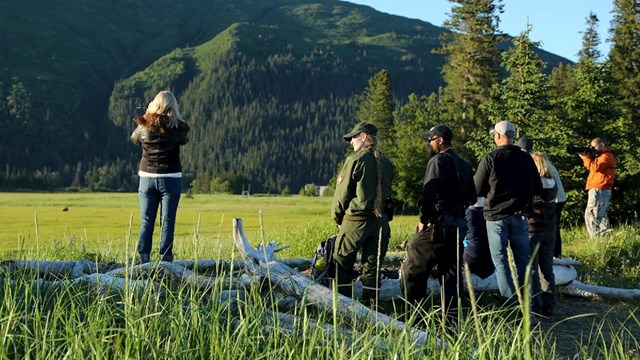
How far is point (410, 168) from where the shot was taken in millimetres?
50625

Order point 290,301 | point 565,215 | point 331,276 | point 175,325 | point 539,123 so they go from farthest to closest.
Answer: point 539,123 < point 565,215 < point 331,276 < point 290,301 < point 175,325

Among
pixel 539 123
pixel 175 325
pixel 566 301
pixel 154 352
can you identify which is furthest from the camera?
pixel 539 123

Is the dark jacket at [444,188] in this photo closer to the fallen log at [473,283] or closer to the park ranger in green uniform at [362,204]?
the park ranger in green uniform at [362,204]

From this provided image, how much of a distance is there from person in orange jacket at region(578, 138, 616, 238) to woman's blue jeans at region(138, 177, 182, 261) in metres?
9.22

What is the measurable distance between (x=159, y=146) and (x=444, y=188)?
3426 mm

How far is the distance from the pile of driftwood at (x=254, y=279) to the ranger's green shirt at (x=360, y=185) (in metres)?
0.84

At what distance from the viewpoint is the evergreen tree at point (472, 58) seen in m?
49.1

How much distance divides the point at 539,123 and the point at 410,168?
26102 mm

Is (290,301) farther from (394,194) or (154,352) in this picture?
(394,194)

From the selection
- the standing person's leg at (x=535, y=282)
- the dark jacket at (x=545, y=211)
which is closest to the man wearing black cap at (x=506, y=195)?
the standing person's leg at (x=535, y=282)

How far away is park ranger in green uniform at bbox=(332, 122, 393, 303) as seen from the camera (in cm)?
725

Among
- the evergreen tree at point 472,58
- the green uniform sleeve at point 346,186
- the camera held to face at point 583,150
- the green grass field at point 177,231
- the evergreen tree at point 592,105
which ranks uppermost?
the evergreen tree at point 472,58

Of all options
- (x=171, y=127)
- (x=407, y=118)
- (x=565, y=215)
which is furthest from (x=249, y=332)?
(x=407, y=118)

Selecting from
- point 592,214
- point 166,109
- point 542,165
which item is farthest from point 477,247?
point 592,214
